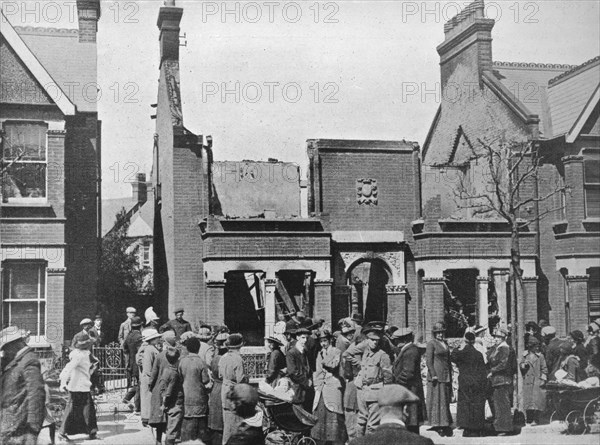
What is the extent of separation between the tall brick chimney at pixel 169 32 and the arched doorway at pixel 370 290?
376 inches

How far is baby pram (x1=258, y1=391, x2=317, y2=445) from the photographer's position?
10188 millimetres

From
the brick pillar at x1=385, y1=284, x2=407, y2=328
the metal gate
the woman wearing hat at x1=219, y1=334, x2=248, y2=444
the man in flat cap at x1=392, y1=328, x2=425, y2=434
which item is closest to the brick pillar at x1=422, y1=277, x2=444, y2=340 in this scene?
the brick pillar at x1=385, y1=284, x2=407, y2=328

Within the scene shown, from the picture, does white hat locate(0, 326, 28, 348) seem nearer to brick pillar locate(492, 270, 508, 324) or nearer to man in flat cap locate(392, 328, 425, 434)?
man in flat cap locate(392, 328, 425, 434)

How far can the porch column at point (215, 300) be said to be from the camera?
19.9 meters

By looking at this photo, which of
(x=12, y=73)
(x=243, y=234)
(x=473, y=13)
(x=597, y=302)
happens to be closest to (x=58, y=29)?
(x=12, y=73)

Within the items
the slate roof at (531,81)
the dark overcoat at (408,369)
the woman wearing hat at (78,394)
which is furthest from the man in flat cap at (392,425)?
the slate roof at (531,81)

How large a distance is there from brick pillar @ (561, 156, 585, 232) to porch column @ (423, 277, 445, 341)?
15.4 ft

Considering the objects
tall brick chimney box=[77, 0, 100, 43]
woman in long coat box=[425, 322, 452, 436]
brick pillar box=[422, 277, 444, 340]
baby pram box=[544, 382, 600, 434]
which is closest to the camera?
baby pram box=[544, 382, 600, 434]

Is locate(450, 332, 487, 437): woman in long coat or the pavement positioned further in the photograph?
locate(450, 332, 487, 437): woman in long coat

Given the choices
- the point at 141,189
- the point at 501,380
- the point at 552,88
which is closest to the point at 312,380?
the point at 501,380

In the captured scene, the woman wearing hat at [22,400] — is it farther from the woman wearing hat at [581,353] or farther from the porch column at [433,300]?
the porch column at [433,300]

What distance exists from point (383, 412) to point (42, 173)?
1599cm

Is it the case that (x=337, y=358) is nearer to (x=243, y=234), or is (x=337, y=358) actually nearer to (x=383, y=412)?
(x=383, y=412)

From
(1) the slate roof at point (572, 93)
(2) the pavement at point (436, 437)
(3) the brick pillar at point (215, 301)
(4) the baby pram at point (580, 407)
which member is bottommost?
(2) the pavement at point (436, 437)
